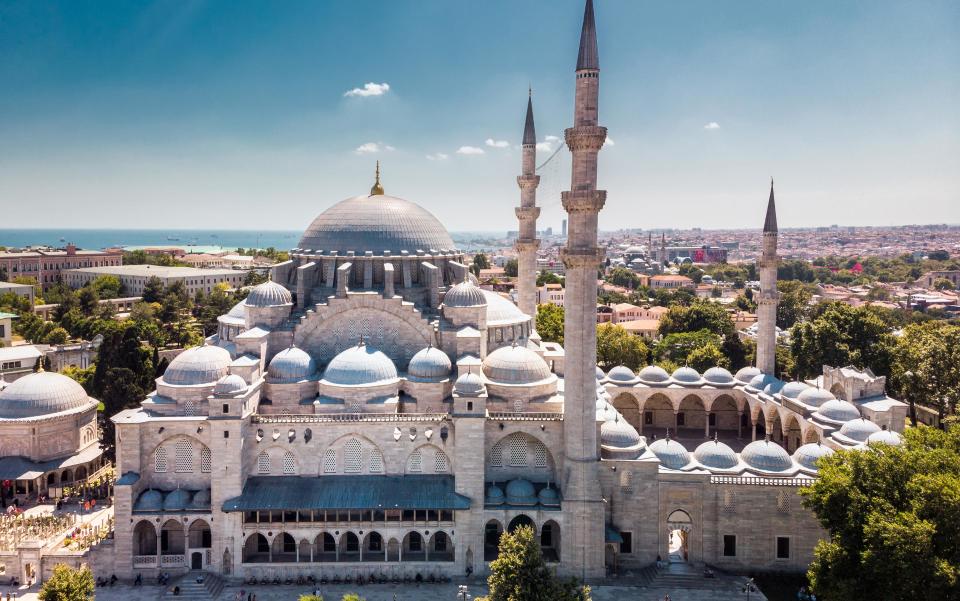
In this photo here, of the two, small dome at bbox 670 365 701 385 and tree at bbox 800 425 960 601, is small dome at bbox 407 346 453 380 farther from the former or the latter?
small dome at bbox 670 365 701 385

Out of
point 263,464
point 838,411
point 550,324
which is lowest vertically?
point 263,464

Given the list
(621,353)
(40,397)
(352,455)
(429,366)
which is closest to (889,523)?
(429,366)

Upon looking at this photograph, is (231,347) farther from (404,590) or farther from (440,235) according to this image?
(404,590)

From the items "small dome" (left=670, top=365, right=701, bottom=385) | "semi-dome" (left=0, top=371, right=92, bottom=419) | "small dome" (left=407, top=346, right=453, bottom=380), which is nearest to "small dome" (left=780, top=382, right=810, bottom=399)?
"small dome" (left=670, top=365, right=701, bottom=385)

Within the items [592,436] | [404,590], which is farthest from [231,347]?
[592,436]

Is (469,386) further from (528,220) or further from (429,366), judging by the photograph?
(528,220)

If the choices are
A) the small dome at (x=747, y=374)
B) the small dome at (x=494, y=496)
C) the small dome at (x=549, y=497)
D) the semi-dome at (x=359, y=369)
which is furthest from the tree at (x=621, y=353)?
the small dome at (x=494, y=496)

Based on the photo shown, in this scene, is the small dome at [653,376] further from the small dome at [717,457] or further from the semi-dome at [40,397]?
the semi-dome at [40,397]
